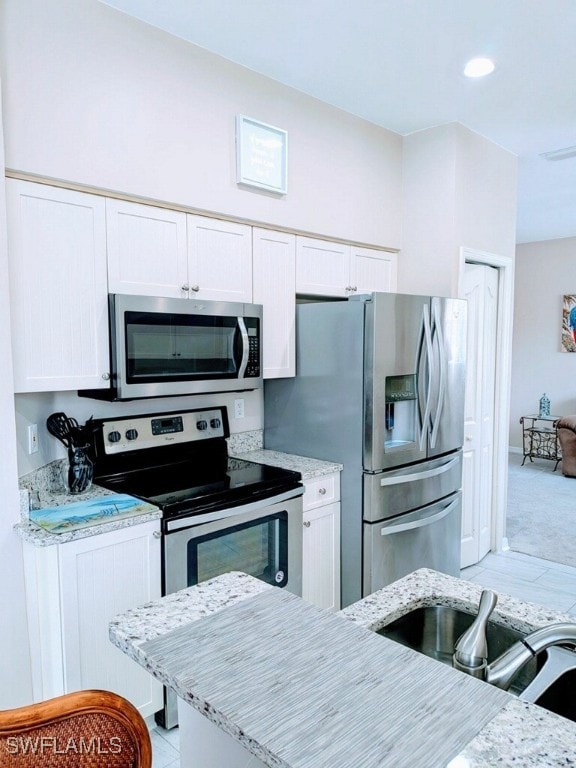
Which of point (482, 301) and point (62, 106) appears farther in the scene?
point (482, 301)

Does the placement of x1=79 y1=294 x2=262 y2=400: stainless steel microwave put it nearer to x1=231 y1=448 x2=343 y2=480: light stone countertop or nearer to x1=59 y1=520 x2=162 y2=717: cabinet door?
x1=231 y1=448 x2=343 y2=480: light stone countertop

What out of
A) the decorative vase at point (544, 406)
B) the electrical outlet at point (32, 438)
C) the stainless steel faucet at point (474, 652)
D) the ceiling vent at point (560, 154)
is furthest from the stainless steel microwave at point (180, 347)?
the decorative vase at point (544, 406)

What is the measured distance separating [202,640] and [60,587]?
1.11 metres

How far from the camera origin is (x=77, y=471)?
7.29 feet

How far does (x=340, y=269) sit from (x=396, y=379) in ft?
2.63

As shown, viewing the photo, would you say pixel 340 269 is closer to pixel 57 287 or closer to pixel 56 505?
pixel 57 287

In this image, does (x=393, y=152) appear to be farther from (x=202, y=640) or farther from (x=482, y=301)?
(x=202, y=640)

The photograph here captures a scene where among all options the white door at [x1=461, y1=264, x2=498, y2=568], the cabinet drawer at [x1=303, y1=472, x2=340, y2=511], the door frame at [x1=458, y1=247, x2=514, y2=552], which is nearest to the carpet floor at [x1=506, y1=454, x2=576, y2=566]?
the door frame at [x1=458, y1=247, x2=514, y2=552]

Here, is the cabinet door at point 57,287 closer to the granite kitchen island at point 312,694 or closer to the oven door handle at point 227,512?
the oven door handle at point 227,512

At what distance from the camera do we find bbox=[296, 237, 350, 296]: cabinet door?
9.80ft

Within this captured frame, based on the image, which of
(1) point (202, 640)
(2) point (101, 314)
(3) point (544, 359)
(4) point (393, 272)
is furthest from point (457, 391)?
(3) point (544, 359)

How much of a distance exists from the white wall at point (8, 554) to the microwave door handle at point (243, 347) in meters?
1.02

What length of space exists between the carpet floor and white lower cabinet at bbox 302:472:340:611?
202 centimetres

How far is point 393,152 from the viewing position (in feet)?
11.4
